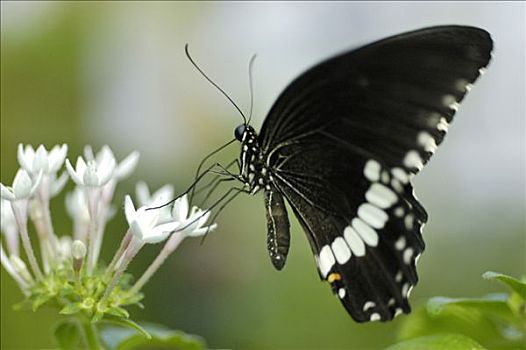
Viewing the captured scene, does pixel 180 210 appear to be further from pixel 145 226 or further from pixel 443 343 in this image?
pixel 443 343

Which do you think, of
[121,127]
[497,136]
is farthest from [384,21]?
[121,127]

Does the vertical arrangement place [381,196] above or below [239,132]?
below

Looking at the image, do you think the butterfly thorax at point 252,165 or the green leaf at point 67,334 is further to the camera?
the butterfly thorax at point 252,165

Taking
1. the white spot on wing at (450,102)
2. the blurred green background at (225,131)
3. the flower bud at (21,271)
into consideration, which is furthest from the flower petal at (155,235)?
the blurred green background at (225,131)

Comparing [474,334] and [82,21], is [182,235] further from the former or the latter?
[82,21]

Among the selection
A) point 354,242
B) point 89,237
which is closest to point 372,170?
point 354,242

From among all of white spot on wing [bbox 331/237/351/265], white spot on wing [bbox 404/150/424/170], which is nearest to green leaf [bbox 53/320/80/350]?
white spot on wing [bbox 331/237/351/265]

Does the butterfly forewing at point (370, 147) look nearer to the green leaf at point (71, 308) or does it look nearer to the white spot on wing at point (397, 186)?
the white spot on wing at point (397, 186)
